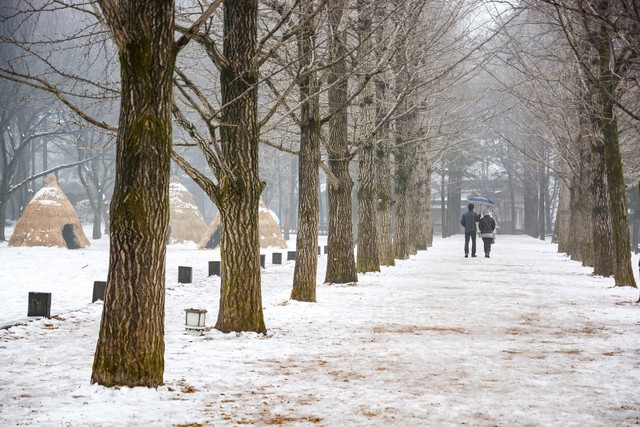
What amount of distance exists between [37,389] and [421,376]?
10.5 ft

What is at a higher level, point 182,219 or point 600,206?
point 600,206

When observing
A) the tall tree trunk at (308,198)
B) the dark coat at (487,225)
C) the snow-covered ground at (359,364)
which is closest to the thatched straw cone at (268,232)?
the dark coat at (487,225)

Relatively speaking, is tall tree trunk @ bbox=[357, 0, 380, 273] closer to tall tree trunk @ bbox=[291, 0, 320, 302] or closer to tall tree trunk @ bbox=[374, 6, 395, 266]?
tall tree trunk @ bbox=[374, 6, 395, 266]

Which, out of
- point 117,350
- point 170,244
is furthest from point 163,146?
point 170,244

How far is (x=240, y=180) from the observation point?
350 inches

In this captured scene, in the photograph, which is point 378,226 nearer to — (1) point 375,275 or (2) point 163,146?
(1) point 375,275

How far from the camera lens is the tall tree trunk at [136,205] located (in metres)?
5.89

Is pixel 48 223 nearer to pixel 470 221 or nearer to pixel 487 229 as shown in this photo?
pixel 470 221

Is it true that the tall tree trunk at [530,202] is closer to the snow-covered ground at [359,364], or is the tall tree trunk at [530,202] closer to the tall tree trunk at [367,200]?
the tall tree trunk at [367,200]

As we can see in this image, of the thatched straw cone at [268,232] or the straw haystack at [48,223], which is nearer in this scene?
the straw haystack at [48,223]

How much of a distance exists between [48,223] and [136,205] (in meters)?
24.8

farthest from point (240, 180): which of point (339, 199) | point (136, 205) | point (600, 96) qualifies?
point (600, 96)

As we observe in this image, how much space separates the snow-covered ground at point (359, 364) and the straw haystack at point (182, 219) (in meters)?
21.2

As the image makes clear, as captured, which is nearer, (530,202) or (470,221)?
(470,221)
